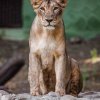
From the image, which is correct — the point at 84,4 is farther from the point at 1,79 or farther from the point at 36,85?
the point at 36,85

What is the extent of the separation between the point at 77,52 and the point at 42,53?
753 cm

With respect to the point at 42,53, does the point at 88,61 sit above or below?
below

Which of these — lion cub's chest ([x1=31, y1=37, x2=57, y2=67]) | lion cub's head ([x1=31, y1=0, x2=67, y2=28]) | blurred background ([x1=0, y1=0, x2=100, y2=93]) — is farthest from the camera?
blurred background ([x1=0, y1=0, x2=100, y2=93])

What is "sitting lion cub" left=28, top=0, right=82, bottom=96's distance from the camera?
13.2ft

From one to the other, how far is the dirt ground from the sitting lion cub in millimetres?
3760

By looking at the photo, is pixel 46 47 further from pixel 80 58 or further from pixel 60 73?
pixel 80 58

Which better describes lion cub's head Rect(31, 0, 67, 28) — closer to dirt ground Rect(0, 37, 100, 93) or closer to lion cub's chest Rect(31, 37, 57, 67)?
lion cub's chest Rect(31, 37, 57, 67)

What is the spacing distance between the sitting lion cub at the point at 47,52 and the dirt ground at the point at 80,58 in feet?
12.3

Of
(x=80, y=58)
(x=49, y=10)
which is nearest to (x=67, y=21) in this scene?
(x=80, y=58)

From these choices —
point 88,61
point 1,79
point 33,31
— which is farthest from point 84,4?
point 33,31

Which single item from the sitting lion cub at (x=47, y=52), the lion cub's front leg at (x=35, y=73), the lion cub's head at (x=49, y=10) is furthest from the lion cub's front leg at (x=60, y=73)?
the lion cub's head at (x=49, y=10)

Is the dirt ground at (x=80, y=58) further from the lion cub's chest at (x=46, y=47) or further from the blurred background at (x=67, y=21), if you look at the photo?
the lion cub's chest at (x=46, y=47)

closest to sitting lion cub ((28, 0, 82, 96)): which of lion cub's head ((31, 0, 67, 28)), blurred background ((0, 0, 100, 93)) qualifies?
lion cub's head ((31, 0, 67, 28))

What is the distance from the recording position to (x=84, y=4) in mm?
12898
